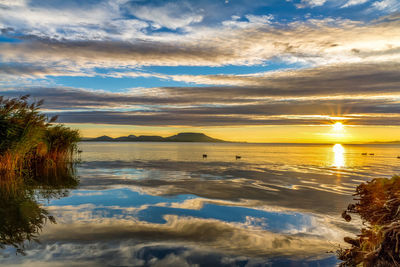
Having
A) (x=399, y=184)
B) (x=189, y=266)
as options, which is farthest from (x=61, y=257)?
(x=399, y=184)

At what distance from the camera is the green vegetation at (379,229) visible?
465cm

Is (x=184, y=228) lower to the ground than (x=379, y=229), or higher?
lower

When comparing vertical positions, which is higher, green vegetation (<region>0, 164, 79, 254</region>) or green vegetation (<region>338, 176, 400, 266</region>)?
green vegetation (<region>338, 176, 400, 266</region>)

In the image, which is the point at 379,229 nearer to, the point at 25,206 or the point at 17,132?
the point at 25,206

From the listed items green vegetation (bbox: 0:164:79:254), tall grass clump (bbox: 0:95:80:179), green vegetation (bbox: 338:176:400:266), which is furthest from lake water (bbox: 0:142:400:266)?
tall grass clump (bbox: 0:95:80:179)

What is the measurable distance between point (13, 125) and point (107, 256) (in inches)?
554

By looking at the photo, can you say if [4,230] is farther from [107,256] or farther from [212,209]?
[212,209]

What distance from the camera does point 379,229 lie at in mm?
4766

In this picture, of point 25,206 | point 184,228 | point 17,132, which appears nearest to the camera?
point 184,228

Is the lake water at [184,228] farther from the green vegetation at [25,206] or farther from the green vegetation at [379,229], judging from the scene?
the green vegetation at [379,229]

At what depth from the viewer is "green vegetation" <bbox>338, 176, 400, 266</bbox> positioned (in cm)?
465

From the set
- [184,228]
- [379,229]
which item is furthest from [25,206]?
[379,229]

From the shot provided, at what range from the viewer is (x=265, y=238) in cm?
772

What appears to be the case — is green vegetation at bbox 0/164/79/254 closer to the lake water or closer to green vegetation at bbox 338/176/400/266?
the lake water
